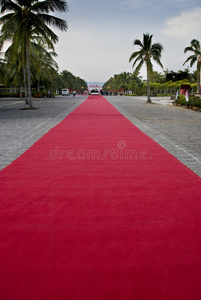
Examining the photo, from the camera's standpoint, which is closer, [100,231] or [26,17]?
[100,231]

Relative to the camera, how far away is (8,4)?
17219 mm

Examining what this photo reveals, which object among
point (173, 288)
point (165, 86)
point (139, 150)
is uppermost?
point (165, 86)

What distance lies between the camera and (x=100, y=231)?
290 cm

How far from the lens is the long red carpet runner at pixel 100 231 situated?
7.02 ft

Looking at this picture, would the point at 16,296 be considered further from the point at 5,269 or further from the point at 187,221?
the point at 187,221

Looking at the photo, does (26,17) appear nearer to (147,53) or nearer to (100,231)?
(147,53)

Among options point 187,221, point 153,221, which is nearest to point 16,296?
point 153,221

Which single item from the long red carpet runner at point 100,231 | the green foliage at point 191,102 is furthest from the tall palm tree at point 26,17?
the long red carpet runner at point 100,231

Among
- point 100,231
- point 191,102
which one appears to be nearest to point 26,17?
point 191,102

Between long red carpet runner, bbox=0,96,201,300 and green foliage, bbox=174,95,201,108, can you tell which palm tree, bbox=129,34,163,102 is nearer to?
green foliage, bbox=174,95,201,108

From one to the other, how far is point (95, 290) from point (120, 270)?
1.00 ft

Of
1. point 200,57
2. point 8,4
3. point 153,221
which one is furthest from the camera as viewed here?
point 200,57

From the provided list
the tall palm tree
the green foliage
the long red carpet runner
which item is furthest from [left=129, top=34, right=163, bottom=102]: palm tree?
the long red carpet runner

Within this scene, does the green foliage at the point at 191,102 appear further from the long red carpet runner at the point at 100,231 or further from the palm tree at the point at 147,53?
the long red carpet runner at the point at 100,231
